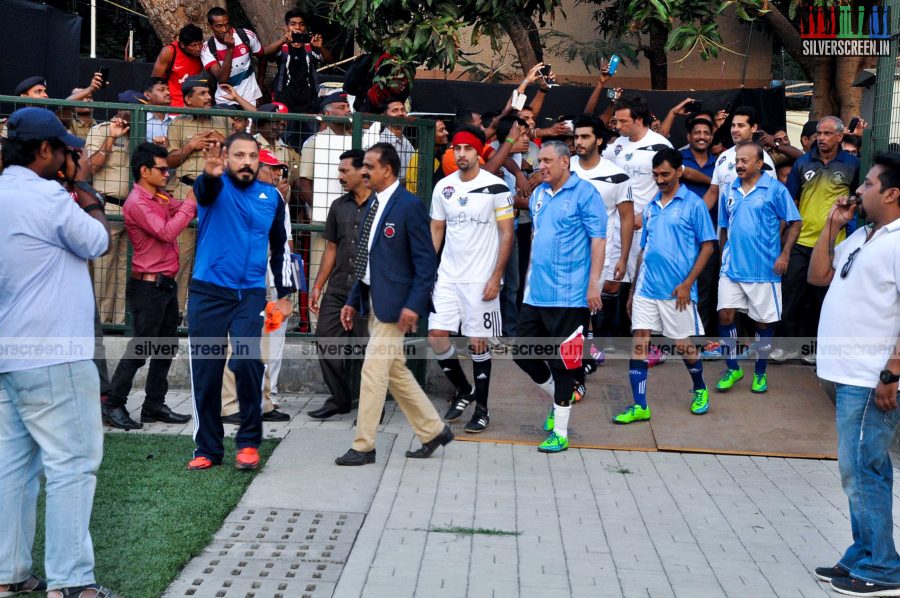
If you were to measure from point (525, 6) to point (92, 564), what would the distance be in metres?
6.06

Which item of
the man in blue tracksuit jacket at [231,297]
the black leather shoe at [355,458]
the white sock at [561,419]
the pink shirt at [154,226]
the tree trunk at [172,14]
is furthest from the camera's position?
the tree trunk at [172,14]

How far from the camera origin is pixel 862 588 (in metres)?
5.12

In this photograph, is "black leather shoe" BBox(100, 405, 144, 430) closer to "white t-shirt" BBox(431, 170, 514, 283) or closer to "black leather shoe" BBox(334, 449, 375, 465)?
"black leather shoe" BBox(334, 449, 375, 465)

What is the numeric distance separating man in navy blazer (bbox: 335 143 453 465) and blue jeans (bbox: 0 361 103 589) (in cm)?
263

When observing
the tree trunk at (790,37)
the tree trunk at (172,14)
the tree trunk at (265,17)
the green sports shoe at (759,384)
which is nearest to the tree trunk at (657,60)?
the tree trunk at (790,37)

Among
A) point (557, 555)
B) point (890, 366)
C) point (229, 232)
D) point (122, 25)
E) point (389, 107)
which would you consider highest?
point (122, 25)

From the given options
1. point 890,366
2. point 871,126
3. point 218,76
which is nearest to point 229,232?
point 890,366

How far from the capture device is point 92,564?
467 centimetres

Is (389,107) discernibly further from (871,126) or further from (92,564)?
(92,564)

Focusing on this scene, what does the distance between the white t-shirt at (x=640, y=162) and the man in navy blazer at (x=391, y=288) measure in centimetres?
319

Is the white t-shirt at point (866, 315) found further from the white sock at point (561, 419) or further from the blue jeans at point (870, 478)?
the white sock at point (561, 419)

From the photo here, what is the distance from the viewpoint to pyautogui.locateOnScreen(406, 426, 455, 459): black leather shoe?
24.2 feet

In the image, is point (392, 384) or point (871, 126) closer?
point (392, 384)

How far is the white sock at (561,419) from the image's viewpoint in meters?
7.74
